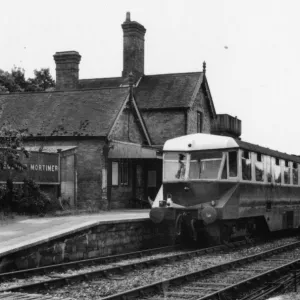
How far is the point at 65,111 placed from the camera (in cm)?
2748

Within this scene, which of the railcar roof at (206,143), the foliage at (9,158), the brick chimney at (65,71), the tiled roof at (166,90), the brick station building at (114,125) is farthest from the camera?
the brick chimney at (65,71)

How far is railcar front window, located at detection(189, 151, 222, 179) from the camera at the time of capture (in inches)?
651

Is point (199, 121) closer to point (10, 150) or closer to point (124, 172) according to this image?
point (124, 172)

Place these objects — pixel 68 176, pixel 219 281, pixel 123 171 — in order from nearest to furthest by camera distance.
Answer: pixel 219 281
pixel 68 176
pixel 123 171

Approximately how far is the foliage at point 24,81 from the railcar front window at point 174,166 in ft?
99.4

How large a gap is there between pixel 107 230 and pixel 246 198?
400 centimetres

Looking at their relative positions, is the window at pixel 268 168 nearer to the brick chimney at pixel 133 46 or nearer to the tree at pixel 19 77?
the brick chimney at pixel 133 46

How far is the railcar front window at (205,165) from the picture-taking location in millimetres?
16547

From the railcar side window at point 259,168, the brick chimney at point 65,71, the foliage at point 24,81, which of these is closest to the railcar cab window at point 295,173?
the railcar side window at point 259,168

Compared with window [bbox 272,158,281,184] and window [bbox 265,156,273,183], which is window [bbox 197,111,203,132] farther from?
window [bbox 265,156,273,183]

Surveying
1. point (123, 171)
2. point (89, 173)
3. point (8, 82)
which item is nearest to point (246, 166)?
point (89, 173)

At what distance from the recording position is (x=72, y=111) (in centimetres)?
2734

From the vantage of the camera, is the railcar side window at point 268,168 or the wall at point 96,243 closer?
the wall at point 96,243

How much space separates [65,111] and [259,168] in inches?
470
